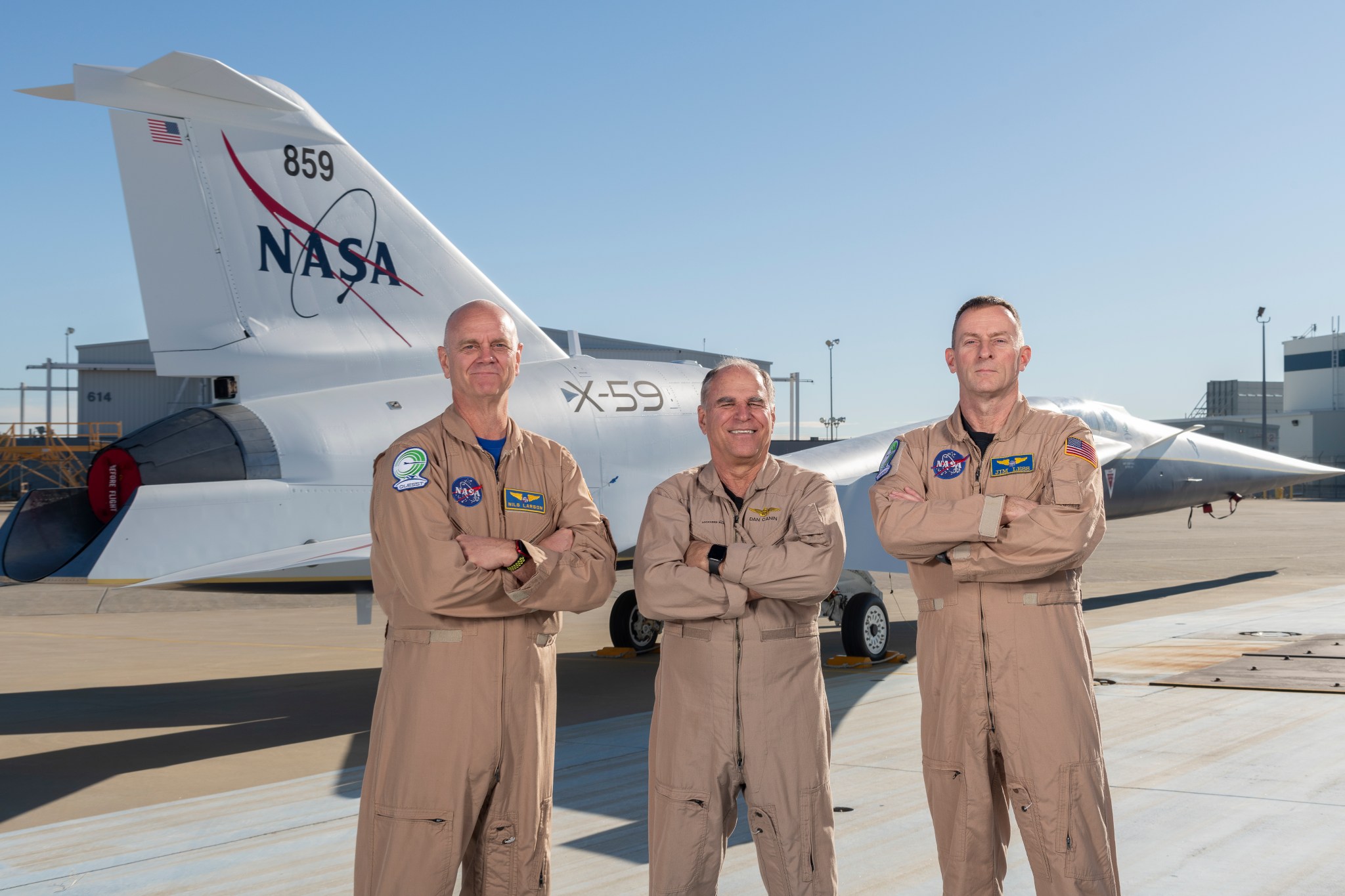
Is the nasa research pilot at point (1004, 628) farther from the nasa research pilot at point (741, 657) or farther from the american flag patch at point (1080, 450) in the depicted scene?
the nasa research pilot at point (741, 657)

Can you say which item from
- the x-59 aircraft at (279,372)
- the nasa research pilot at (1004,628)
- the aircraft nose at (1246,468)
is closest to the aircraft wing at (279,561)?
the x-59 aircraft at (279,372)

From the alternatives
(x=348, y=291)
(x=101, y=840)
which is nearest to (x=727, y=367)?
(x=101, y=840)

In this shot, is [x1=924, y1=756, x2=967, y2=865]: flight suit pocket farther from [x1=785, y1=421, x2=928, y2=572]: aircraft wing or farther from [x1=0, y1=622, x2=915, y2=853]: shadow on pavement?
[x1=785, y1=421, x2=928, y2=572]: aircraft wing

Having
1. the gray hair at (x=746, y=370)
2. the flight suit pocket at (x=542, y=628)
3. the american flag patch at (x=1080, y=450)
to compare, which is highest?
the gray hair at (x=746, y=370)

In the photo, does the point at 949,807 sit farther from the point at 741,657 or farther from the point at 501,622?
the point at 501,622

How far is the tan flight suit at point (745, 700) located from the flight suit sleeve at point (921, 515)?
0.88 feet

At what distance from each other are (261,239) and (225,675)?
4906 millimetres

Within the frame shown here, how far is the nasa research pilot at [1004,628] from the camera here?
145 inches

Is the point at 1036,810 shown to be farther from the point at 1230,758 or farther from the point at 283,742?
the point at 283,742

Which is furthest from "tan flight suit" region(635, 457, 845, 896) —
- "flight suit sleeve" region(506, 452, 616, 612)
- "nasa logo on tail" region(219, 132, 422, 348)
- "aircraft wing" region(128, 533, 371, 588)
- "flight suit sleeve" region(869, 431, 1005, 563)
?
"nasa logo on tail" region(219, 132, 422, 348)

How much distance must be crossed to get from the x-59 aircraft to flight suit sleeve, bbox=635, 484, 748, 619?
16.4ft

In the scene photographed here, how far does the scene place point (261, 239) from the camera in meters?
9.70

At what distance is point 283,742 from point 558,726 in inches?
81.7

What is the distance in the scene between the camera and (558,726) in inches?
331
